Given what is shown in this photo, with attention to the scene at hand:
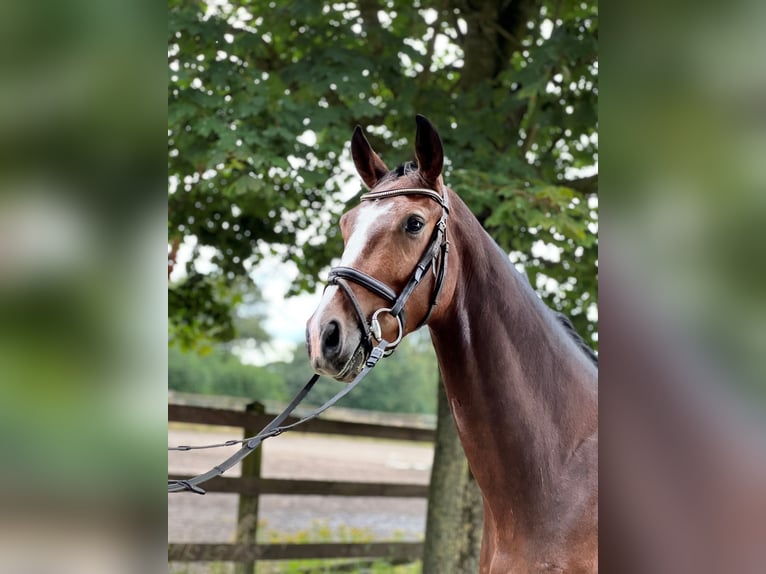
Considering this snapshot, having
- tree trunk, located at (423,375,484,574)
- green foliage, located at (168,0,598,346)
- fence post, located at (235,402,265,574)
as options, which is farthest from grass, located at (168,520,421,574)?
green foliage, located at (168,0,598,346)

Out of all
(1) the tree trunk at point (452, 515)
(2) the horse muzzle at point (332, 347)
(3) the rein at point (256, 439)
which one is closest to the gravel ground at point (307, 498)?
(1) the tree trunk at point (452, 515)

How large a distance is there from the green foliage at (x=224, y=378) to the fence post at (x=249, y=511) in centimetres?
1538

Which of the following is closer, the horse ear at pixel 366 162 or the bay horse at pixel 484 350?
the bay horse at pixel 484 350

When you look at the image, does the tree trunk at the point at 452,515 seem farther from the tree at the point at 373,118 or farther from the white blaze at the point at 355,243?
the white blaze at the point at 355,243

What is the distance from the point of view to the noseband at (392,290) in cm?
218

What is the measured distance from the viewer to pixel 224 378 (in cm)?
2253

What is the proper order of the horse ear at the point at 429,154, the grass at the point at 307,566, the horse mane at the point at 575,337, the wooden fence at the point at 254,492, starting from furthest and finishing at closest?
1. the grass at the point at 307,566
2. the wooden fence at the point at 254,492
3. the horse mane at the point at 575,337
4. the horse ear at the point at 429,154

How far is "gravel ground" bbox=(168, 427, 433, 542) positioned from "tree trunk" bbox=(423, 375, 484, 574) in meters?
2.42

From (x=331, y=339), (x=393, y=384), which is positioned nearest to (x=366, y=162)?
(x=331, y=339)

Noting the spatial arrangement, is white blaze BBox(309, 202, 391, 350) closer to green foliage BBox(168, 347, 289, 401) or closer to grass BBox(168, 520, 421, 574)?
grass BBox(168, 520, 421, 574)

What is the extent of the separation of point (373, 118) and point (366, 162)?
111 inches

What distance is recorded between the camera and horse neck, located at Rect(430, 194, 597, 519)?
2281 mm

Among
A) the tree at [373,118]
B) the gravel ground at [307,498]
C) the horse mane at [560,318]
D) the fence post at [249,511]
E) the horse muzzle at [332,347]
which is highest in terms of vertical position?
the tree at [373,118]
